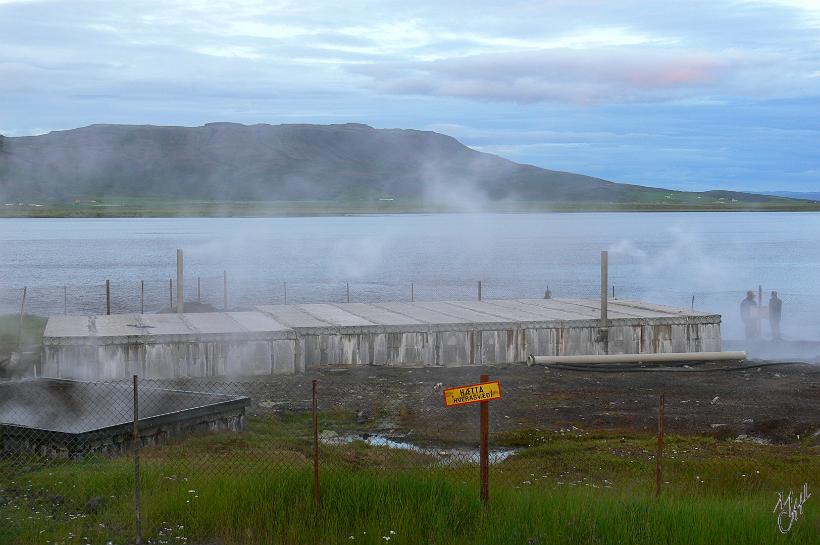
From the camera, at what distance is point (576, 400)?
25109mm

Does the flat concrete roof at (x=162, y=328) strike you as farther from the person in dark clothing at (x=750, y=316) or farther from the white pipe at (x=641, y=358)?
the person in dark clothing at (x=750, y=316)

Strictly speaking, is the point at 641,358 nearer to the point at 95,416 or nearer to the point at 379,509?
the point at 95,416

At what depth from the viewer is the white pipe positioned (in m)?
→ 29.7

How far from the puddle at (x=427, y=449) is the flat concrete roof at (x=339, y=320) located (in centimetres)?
705

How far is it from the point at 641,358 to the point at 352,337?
857cm

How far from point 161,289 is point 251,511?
204 feet

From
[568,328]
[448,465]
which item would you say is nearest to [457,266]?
[568,328]

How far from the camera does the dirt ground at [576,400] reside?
21828mm

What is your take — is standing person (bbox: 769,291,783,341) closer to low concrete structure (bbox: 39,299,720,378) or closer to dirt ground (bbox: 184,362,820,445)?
low concrete structure (bbox: 39,299,720,378)

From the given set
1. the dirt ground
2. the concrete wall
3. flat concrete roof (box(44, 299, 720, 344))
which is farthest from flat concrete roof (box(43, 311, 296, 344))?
the dirt ground

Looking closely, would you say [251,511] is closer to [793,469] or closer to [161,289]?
[793,469]

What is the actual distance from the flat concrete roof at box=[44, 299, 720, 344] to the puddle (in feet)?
23.1
